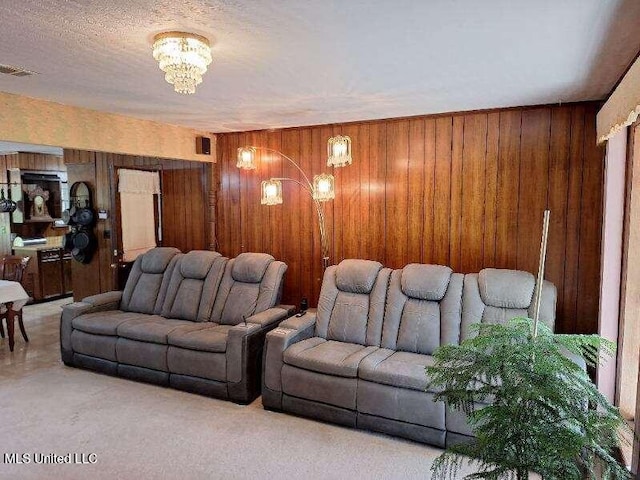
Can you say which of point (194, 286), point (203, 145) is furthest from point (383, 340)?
point (203, 145)

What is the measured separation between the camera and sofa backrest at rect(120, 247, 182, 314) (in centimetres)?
453

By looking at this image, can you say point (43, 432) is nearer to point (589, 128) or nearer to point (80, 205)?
point (80, 205)

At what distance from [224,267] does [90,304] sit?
1.39m

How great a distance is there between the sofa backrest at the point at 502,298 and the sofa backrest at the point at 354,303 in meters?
0.69

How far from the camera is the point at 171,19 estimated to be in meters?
1.83

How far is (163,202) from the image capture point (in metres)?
5.38

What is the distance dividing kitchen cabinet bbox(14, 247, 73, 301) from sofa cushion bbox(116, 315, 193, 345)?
387 centimetres

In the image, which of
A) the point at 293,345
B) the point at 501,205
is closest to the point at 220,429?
the point at 293,345

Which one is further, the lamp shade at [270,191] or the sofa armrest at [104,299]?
the sofa armrest at [104,299]

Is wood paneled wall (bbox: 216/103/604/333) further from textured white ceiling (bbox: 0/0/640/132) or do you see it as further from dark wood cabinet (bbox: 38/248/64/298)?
dark wood cabinet (bbox: 38/248/64/298)

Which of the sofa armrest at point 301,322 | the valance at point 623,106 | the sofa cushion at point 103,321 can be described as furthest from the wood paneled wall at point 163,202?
the valance at point 623,106

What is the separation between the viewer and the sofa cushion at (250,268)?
421 cm

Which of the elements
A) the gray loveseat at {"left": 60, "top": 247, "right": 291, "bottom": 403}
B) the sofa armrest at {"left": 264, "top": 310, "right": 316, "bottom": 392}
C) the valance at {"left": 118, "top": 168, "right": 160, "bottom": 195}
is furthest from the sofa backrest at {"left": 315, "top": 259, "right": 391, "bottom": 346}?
the valance at {"left": 118, "top": 168, "right": 160, "bottom": 195}

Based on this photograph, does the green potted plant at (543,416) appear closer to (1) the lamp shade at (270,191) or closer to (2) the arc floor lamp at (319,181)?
(2) the arc floor lamp at (319,181)
